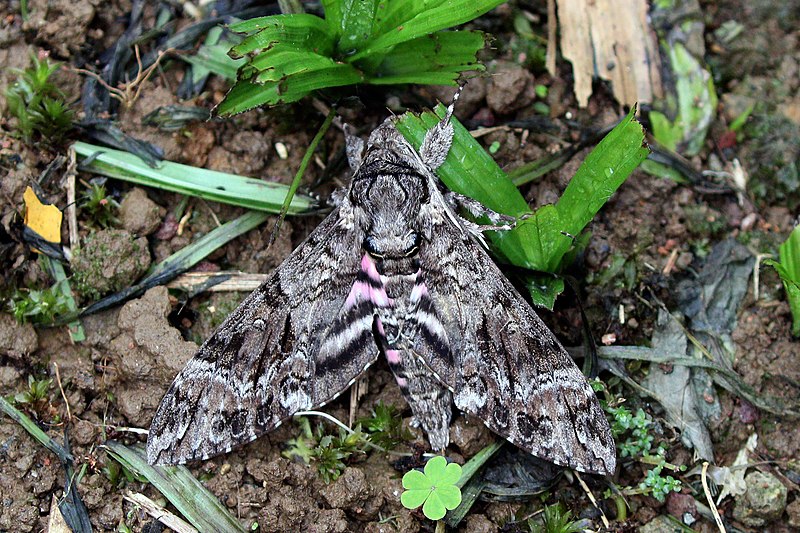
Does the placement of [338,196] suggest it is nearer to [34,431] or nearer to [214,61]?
[214,61]

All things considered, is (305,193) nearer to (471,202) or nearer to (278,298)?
(278,298)

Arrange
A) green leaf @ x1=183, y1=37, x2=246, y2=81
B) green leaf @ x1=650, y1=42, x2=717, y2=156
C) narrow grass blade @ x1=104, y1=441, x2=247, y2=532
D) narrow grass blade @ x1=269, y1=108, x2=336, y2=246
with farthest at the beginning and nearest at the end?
1. green leaf @ x1=650, y1=42, x2=717, y2=156
2. green leaf @ x1=183, y1=37, x2=246, y2=81
3. narrow grass blade @ x1=269, y1=108, x2=336, y2=246
4. narrow grass blade @ x1=104, y1=441, x2=247, y2=532

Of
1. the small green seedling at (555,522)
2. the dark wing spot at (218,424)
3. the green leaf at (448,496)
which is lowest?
the small green seedling at (555,522)

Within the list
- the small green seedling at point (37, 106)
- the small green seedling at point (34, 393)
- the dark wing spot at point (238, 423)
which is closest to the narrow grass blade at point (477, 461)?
the dark wing spot at point (238, 423)

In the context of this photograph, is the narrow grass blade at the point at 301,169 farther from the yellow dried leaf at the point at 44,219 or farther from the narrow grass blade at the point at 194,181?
the yellow dried leaf at the point at 44,219

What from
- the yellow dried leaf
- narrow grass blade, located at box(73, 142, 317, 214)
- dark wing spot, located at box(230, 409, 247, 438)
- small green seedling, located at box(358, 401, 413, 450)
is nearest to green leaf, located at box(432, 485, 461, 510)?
small green seedling, located at box(358, 401, 413, 450)

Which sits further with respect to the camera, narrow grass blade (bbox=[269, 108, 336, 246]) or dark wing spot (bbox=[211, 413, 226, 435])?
narrow grass blade (bbox=[269, 108, 336, 246])

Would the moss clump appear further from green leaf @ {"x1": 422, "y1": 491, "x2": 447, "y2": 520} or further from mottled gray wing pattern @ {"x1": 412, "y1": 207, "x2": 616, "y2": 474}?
green leaf @ {"x1": 422, "y1": 491, "x2": 447, "y2": 520}
